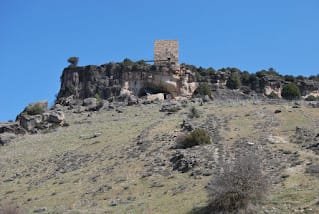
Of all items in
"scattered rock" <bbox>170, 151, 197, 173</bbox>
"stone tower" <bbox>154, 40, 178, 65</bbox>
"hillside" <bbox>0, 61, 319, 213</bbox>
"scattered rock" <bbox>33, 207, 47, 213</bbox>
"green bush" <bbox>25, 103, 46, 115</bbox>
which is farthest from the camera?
"stone tower" <bbox>154, 40, 178, 65</bbox>

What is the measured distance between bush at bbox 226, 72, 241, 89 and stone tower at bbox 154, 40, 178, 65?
242 inches

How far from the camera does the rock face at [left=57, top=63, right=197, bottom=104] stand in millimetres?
65562

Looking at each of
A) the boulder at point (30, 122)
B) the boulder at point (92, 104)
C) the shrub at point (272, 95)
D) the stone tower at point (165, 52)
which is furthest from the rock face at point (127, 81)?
the boulder at point (30, 122)

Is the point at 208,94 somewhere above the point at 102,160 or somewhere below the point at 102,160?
above

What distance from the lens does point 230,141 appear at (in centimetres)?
3566

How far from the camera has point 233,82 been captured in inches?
2685

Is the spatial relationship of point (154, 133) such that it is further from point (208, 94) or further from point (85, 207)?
point (208, 94)

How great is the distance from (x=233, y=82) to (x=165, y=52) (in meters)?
7.68

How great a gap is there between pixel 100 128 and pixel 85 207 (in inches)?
856

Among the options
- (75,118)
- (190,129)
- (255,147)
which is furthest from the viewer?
(75,118)

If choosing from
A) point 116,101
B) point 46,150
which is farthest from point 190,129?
point 116,101

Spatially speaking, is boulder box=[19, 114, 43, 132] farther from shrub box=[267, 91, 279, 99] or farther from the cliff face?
shrub box=[267, 91, 279, 99]

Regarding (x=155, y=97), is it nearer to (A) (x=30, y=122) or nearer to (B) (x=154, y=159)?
(A) (x=30, y=122)

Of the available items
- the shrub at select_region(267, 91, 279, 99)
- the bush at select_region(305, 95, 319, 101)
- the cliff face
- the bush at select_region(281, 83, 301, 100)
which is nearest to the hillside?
the cliff face
